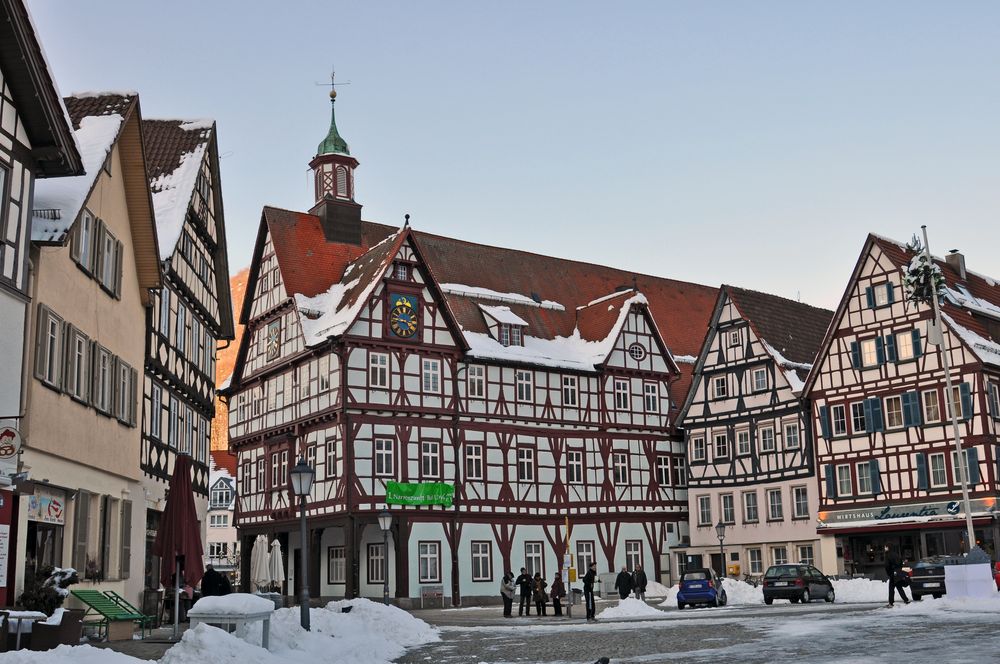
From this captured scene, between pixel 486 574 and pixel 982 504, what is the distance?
66.5ft

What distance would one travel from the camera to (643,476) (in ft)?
181

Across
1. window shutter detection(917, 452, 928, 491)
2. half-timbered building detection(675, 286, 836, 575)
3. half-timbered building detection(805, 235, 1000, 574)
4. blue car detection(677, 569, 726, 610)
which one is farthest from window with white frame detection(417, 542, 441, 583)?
window shutter detection(917, 452, 928, 491)

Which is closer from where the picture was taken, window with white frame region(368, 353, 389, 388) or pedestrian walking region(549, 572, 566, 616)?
pedestrian walking region(549, 572, 566, 616)

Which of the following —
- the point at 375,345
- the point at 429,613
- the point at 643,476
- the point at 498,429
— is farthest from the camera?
the point at 643,476

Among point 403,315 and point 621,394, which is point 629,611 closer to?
point 403,315

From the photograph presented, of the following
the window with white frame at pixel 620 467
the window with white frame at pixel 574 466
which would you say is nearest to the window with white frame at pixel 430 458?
the window with white frame at pixel 574 466

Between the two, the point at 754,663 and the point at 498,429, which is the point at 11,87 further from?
the point at 498,429

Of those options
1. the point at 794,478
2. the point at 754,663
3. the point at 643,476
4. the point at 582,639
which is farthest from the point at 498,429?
the point at 754,663

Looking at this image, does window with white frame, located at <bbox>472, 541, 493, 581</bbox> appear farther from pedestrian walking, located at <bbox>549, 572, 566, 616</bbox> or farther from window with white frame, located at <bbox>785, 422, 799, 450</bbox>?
window with white frame, located at <bbox>785, 422, 799, 450</bbox>

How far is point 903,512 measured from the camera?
1809 inches

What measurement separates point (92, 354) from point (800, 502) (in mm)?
36367

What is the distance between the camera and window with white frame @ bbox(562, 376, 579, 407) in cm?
5316

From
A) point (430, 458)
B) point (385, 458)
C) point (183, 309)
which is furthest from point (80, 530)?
point (430, 458)

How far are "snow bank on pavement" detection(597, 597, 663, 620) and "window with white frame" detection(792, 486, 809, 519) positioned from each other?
58.4ft
